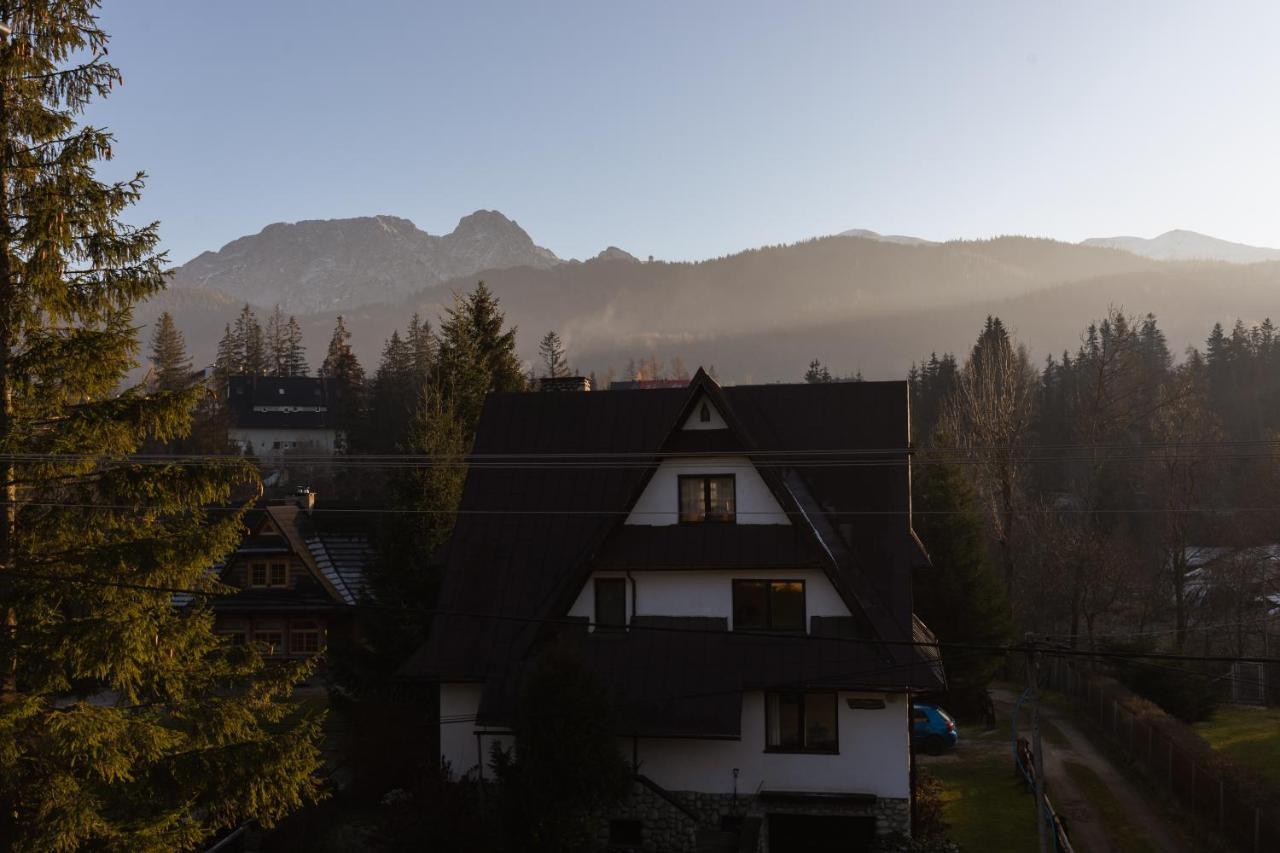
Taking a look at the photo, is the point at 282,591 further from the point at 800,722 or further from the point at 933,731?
the point at 800,722

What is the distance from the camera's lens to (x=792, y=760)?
75.6 ft

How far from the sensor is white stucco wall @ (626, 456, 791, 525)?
2433cm

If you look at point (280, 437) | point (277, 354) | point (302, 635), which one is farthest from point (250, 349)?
point (302, 635)

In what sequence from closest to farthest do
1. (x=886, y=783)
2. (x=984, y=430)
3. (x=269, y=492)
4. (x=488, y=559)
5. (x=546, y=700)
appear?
(x=546, y=700) → (x=886, y=783) → (x=488, y=559) → (x=984, y=430) → (x=269, y=492)

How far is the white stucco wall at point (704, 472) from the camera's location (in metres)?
24.3

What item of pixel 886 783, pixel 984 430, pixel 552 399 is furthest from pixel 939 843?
pixel 984 430

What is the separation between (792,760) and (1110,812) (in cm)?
943

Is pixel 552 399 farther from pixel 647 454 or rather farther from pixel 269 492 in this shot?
pixel 269 492

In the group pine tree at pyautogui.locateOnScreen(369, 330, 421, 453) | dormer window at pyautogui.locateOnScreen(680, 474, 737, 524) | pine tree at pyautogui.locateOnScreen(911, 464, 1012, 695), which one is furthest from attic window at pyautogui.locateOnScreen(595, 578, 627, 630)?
pine tree at pyautogui.locateOnScreen(369, 330, 421, 453)

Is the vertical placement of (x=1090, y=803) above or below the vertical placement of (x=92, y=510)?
below

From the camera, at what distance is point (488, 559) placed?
85.1ft

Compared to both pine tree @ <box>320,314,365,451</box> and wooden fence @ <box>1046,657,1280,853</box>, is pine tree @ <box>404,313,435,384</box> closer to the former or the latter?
pine tree @ <box>320,314,365,451</box>

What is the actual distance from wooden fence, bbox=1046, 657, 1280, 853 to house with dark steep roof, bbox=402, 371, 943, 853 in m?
6.84

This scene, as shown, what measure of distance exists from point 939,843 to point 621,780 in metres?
7.20
